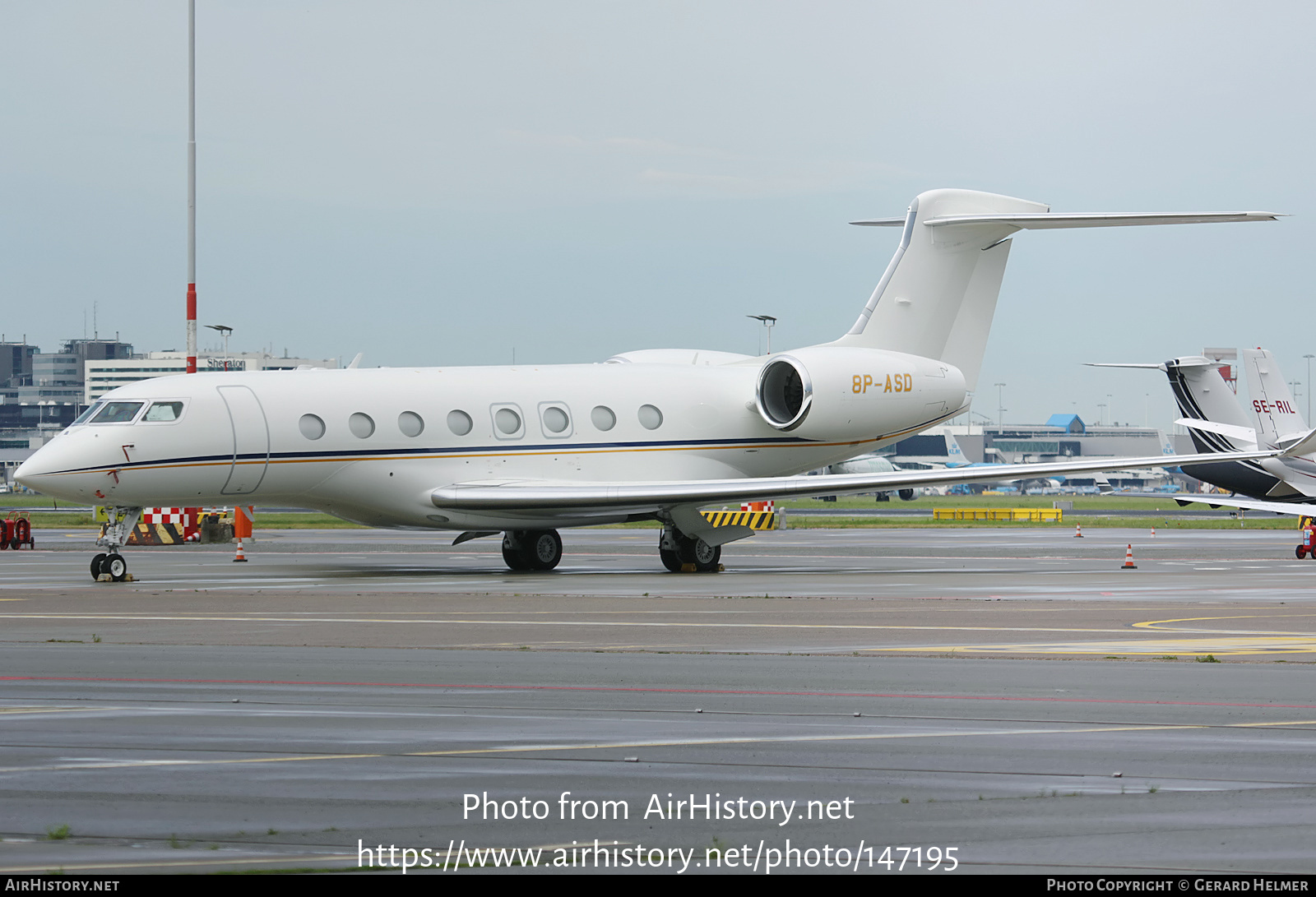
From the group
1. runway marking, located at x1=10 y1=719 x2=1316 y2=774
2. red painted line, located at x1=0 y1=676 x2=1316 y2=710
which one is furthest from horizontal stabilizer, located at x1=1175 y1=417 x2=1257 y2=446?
runway marking, located at x1=10 y1=719 x2=1316 y2=774

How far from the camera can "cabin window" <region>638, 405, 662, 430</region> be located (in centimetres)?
2700

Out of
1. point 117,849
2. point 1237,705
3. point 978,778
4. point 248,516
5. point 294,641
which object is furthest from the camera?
point 248,516

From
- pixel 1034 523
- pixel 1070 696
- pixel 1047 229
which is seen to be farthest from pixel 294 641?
pixel 1034 523

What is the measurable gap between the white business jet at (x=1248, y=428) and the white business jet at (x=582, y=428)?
12.4 m

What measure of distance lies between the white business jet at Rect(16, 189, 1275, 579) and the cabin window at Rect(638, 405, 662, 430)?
0.03 m

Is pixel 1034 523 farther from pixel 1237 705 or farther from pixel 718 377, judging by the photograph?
pixel 1237 705

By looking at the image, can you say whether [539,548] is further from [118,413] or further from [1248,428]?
[1248,428]

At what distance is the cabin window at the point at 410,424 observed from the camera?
2450 centimetres

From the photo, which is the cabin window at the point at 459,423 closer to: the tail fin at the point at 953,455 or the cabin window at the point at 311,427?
the cabin window at the point at 311,427

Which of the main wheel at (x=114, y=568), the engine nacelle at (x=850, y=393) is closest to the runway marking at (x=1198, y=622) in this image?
the engine nacelle at (x=850, y=393)

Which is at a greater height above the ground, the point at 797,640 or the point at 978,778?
the point at 978,778

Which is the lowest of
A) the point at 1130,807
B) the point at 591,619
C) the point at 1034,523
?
the point at 1034,523

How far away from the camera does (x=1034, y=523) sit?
183ft

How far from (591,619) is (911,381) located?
13712 mm
